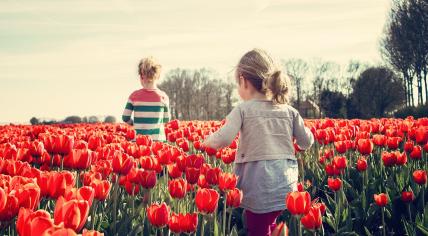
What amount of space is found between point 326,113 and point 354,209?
140 ft

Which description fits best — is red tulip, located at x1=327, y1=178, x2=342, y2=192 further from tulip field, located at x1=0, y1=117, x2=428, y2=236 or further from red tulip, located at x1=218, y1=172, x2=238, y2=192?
red tulip, located at x1=218, y1=172, x2=238, y2=192

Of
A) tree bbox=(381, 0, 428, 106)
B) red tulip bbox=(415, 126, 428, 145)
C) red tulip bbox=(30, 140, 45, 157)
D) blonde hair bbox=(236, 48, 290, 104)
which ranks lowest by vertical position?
red tulip bbox=(415, 126, 428, 145)

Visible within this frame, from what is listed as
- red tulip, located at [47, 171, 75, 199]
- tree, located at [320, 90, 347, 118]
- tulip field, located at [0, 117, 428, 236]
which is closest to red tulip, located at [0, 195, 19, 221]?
tulip field, located at [0, 117, 428, 236]

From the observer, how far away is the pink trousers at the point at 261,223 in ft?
12.2

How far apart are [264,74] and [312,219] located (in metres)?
1.49

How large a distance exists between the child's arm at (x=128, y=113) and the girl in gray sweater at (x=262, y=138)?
3.36 m

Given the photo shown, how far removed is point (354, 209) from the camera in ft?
14.1

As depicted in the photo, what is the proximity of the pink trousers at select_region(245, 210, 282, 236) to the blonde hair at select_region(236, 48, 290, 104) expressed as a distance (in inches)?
36.9

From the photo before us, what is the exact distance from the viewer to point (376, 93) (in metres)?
41.6

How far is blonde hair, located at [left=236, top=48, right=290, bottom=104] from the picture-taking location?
12.4 ft

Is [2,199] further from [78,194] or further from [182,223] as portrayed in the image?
[182,223]

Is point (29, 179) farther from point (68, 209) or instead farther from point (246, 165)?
point (246, 165)

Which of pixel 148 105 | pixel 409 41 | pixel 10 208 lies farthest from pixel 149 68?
pixel 409 41

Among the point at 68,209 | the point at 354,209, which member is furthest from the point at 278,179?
the point at 68,209
